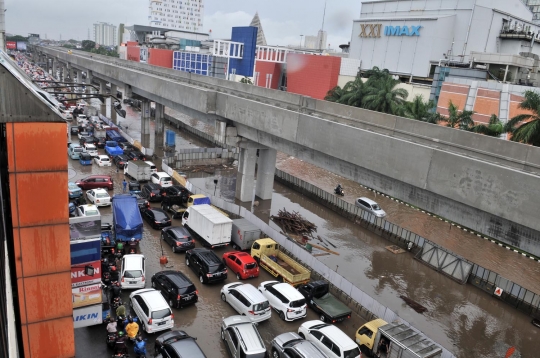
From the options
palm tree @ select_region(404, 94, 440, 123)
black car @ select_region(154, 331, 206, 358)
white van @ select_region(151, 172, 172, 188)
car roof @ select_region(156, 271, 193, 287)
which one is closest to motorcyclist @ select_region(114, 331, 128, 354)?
black car @ select_region(154, 331, 206, 358)

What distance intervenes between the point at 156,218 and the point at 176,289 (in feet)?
25.6

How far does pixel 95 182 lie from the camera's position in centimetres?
2755

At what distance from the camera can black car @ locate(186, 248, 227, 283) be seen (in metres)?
17.4

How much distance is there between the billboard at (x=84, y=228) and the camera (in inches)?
508

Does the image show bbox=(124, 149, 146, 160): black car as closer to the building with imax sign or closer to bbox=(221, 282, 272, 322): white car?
bbox=(221, 282, 272, 322): white car

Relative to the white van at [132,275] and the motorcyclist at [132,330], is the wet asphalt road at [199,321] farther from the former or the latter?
the motorcyclist at [132,330]

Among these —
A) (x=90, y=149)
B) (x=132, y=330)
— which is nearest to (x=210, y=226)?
(x=132, y=330)

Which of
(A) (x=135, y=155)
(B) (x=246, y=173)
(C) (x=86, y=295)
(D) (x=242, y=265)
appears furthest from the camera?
(A) (x=135, y=155)

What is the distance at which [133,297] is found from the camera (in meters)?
Result: 14.8

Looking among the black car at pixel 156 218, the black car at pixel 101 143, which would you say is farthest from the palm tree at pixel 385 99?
the black car at pixel 101 143

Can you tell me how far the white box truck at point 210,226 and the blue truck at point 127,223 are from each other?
308 cm

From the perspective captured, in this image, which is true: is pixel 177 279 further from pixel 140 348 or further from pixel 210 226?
pixel 210 226

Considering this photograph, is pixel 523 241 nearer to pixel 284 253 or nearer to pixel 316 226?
pixel 284 253

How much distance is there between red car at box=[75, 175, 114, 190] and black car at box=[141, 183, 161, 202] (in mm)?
2517
